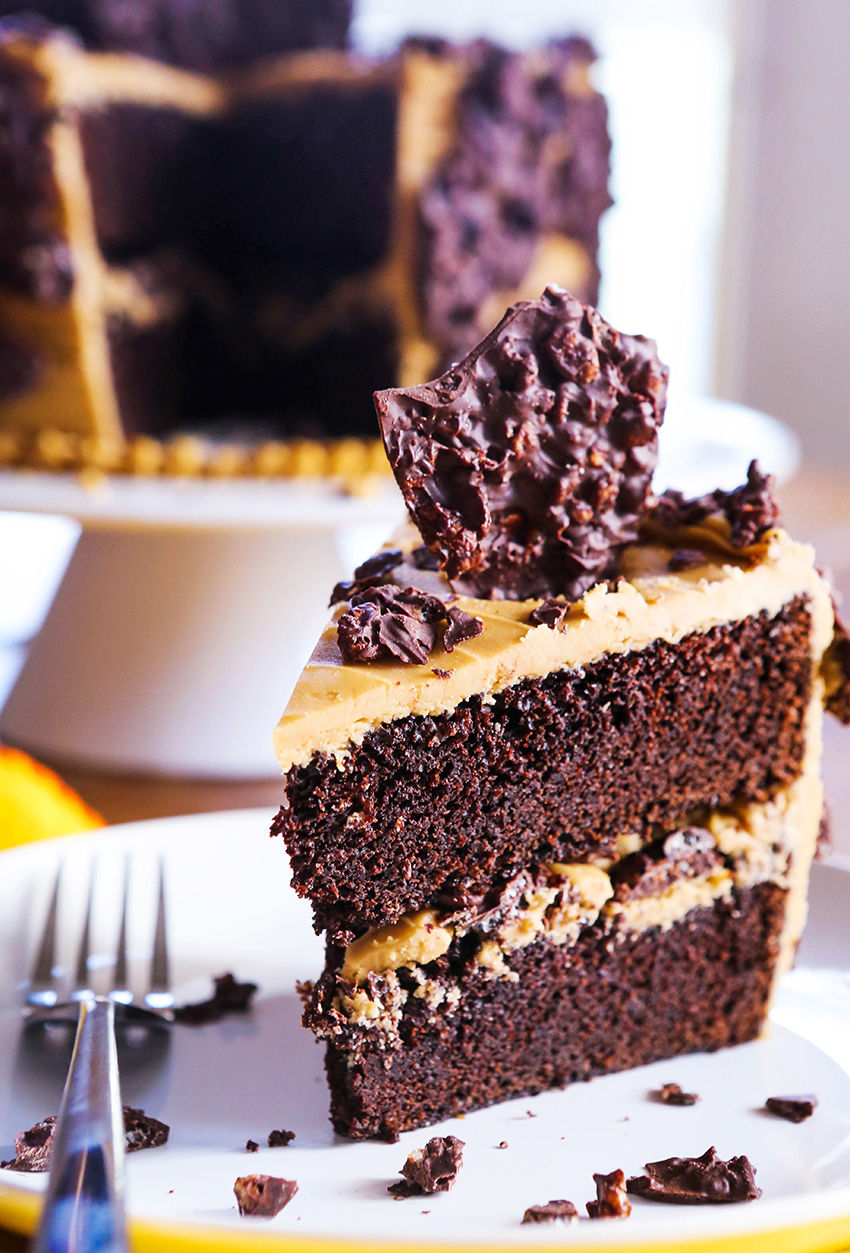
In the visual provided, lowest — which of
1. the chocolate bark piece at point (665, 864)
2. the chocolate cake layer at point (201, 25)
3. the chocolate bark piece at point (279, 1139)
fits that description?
the chocolate bark piece at point (279, 1139)

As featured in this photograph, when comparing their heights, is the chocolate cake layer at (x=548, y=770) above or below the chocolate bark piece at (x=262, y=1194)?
above

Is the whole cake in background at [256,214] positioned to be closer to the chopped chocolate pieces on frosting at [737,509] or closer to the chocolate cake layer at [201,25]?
the chocolate cake layer at [201,25]

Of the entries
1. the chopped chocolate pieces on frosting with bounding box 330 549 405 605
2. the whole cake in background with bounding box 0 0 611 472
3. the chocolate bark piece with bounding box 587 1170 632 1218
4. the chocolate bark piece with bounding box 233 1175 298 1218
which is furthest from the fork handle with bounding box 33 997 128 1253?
the whole cake in background with bounding box 0 0 611 472

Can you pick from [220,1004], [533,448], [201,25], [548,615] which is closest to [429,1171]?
[220,1004]

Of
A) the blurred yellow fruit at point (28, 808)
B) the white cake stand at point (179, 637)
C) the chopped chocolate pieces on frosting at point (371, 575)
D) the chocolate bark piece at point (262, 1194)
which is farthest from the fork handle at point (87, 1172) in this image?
the white cake stand at point (179, 637)

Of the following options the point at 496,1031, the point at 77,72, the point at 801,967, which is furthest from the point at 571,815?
the point at 77,72

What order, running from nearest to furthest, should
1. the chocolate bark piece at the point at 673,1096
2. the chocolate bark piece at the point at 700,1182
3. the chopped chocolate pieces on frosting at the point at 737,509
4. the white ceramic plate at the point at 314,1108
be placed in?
the white ceramic plate at the point at 314,1108
the chocolate bark piece at the point at 700,1182
the chocolate bark piece at the point at 673,1096
the chopped chocolate pieces on frosting at the point at 737,509

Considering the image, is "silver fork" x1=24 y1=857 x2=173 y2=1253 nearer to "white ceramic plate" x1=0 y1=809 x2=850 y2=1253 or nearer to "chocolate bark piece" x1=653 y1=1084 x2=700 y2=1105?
"white ceramic plate" x1=0 y1=809 x2=850 y2=1253

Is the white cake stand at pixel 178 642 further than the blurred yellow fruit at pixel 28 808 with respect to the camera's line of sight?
Yes
